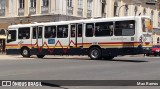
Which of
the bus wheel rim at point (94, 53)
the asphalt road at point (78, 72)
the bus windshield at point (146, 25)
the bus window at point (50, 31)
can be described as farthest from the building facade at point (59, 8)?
the asphalt road at point (78, 72)

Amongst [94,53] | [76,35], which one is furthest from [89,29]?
[94,53]

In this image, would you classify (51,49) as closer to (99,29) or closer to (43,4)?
(99,29)

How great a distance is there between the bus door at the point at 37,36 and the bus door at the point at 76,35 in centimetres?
333

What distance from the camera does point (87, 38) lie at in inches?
1207

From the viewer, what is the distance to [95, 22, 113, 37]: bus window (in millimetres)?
29375

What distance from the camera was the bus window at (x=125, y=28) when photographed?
28.3 m

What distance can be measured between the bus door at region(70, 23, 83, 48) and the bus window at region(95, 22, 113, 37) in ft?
4.80

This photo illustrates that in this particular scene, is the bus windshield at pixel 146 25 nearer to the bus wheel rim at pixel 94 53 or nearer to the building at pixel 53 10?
the bus wheel rim at pixel 94 53

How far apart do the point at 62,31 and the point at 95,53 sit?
3502 mm

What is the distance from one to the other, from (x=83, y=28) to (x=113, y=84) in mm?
17957

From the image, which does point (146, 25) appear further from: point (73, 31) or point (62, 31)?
point (62, 31)

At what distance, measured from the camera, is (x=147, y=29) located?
94.2ft

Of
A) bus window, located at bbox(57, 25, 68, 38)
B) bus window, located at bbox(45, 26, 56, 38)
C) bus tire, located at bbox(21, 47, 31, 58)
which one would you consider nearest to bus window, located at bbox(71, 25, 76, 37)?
bus window, located at bbox(57, 25, 68, 38)

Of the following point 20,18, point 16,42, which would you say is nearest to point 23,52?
point 16,42
